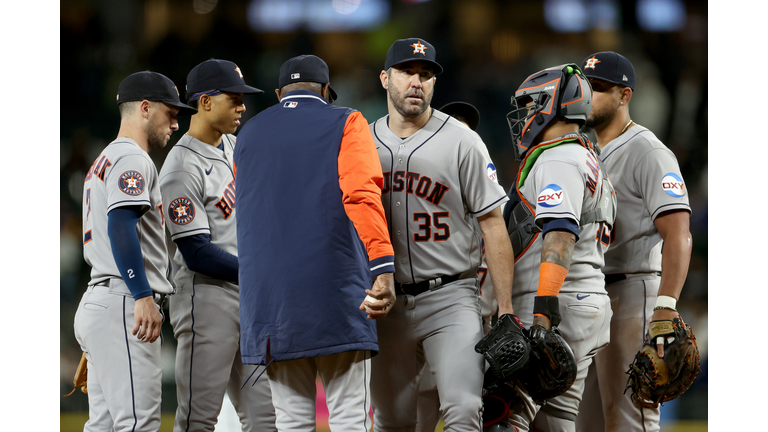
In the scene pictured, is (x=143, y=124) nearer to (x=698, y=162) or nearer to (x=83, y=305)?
(x=83, y=305)

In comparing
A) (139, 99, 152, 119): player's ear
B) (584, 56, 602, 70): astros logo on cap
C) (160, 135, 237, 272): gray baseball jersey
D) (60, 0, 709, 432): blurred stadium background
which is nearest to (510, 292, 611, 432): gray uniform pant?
(584, 56, 602, 70): astros logo on cap

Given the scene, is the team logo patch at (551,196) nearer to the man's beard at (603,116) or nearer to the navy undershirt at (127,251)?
the man's beard at (603,116)

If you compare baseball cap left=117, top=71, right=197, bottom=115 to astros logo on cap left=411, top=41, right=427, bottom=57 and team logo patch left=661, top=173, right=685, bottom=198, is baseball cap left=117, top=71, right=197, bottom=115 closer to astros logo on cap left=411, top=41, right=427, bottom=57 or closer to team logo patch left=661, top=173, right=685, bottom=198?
astros logo on cap left=411, top=41, right=427, bottom=57

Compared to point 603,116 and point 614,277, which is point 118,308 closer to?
point 614,277

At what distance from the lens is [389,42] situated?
291 inches

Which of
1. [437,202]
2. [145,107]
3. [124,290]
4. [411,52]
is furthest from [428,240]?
[145,107]

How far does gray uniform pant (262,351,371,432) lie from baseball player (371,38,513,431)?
36 cm

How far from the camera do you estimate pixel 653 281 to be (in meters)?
3.21

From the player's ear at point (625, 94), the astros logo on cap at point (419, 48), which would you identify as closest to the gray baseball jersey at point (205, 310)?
the astros logo on cap at point (419, 48)

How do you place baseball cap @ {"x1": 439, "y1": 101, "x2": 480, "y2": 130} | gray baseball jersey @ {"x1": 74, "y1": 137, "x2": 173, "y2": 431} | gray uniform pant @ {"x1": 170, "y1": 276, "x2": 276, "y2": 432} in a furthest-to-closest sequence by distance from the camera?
1. baseball cap @ {"x1": 439, "y1": 101, "x2": 480, "y2": 130}
2. gray uniform pant @ {"x1": 170, "y1": 276, "x2": 276, "y2": 432}
3. gray baseball jersey @ {"x1": 74, "y1": 137, "x2": 173, "y2": 431}

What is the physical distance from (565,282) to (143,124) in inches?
78.3

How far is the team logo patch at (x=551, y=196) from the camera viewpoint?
2555mm

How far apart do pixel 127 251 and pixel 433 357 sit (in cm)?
129

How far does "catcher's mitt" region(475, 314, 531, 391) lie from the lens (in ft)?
8.00
